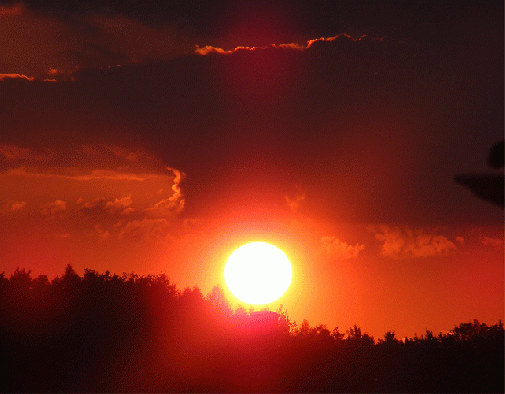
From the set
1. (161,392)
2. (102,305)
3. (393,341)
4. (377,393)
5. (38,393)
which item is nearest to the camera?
(38,393)

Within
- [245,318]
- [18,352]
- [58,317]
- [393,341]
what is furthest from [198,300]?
[393,341]

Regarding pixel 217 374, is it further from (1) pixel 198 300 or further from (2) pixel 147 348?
(1) pixel 198 300

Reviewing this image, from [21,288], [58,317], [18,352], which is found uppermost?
[21,288]

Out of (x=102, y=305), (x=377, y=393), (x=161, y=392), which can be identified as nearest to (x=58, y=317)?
(x=102, y=305)

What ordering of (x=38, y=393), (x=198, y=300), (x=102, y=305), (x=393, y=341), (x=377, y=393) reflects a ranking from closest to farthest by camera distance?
(x=38, y=393), (x=377, y=393), (x=102, y=305), (x=198, y=300), (x=393, y=341)

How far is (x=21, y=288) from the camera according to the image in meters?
48.3

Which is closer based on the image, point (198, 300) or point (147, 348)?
point (147, 348)

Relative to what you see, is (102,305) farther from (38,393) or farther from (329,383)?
(329,383)

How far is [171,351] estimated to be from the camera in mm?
46219

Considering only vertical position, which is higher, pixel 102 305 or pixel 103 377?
pixel 102 305

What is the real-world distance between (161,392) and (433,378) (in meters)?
23.3

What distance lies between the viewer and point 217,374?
147 ft

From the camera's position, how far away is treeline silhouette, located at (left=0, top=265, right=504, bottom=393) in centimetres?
4075

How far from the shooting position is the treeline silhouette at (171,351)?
134ft
